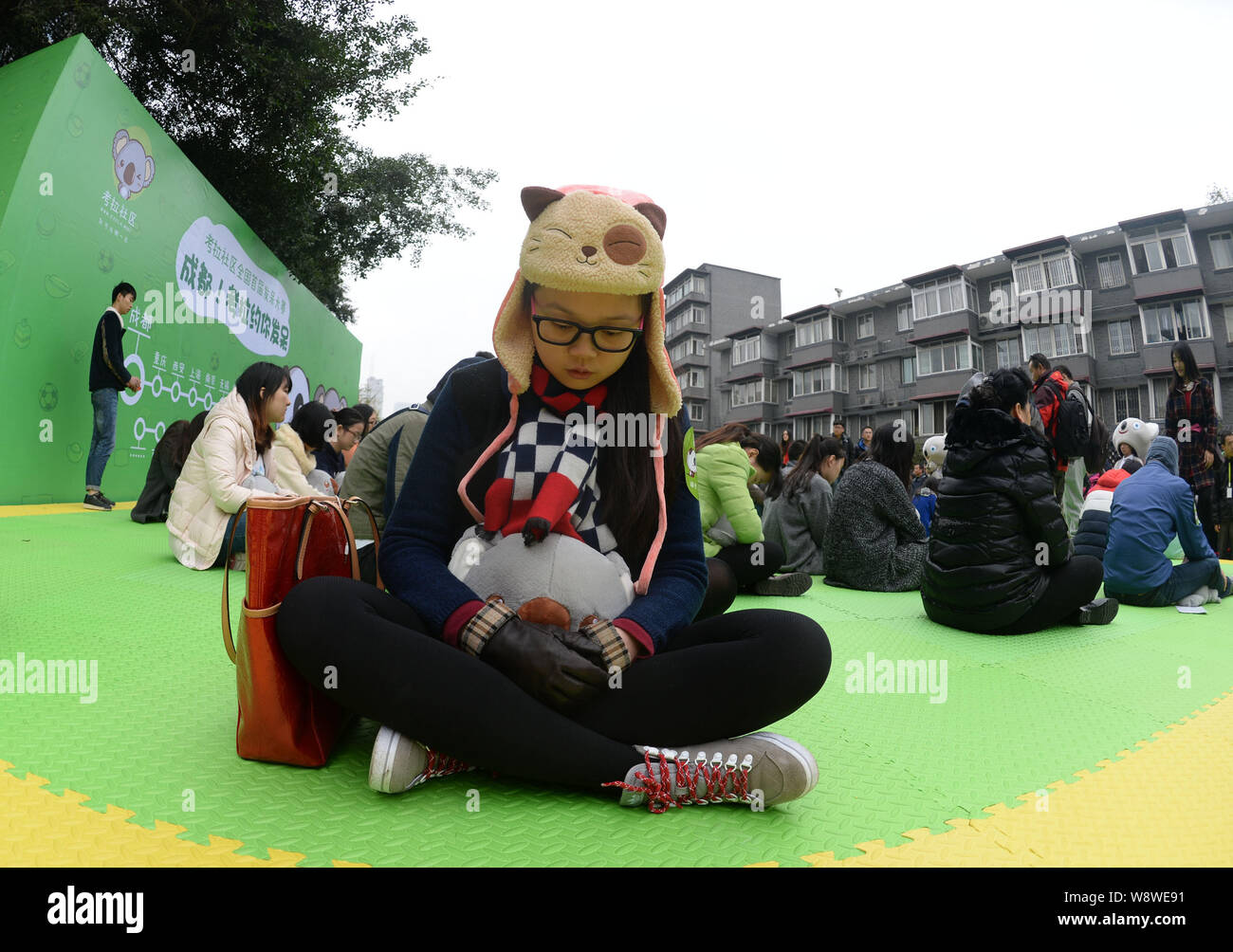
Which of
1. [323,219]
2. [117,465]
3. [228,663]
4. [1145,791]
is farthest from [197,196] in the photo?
[1145,791]

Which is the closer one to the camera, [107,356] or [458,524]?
[458,524]

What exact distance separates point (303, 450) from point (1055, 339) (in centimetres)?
2277

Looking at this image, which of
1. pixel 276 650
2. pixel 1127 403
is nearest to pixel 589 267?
pixel 276 650

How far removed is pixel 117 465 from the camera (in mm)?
6688

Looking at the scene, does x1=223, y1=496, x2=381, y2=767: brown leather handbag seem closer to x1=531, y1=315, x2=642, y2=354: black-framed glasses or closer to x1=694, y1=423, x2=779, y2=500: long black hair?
x1=531, y1=315, x2=642, y2=354: black-framed glasses

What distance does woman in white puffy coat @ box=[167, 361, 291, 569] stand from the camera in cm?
350

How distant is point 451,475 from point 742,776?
0.84 metres

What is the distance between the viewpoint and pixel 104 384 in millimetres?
5562

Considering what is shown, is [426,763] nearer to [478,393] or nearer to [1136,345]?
[478,393]

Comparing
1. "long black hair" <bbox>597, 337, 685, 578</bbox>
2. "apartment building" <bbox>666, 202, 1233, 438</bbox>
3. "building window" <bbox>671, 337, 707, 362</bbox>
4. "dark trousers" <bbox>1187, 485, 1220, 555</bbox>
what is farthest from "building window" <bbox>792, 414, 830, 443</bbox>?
"long black hair" <bbox>597, 337, 685, 578</bbox>

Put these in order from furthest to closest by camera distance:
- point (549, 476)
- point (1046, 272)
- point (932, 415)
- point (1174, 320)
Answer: point (932, 415), point (1046, 272), point (1174, 320), point (549, 476)

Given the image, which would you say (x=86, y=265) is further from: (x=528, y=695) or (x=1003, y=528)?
(x=1003, y=528)

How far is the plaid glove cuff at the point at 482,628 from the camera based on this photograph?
1212 mm

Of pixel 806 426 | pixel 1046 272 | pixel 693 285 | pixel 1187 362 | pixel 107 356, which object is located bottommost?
pixel 1187 362
